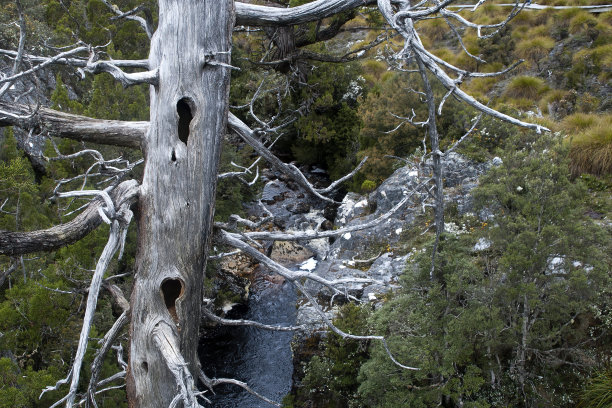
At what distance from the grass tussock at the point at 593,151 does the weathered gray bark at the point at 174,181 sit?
8946mm

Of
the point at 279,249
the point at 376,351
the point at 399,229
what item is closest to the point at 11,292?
the point at 376,351

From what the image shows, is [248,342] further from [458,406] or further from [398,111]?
[398,111]

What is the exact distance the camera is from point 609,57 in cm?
1233

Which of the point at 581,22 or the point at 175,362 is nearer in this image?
the point at 175,362

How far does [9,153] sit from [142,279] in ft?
21.8

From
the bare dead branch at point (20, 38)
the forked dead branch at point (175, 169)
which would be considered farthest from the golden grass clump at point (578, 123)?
the bare dead branch at point (20, 38)

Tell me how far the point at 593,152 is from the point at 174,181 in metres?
9.49

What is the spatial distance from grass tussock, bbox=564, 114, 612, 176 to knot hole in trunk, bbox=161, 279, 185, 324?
29.8 feet

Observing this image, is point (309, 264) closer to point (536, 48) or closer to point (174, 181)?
point (536, 48)

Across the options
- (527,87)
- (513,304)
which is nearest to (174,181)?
(513,304)

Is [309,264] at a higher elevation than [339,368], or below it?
below

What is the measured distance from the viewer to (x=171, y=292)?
264 cm

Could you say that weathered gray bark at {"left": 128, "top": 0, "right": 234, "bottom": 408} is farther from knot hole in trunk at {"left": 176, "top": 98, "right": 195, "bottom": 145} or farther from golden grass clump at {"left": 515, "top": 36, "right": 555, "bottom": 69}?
golden grass clump at {"left": 515, "top": 36, "right": 555, "bottom": 69}

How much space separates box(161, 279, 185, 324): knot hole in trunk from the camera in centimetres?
256
